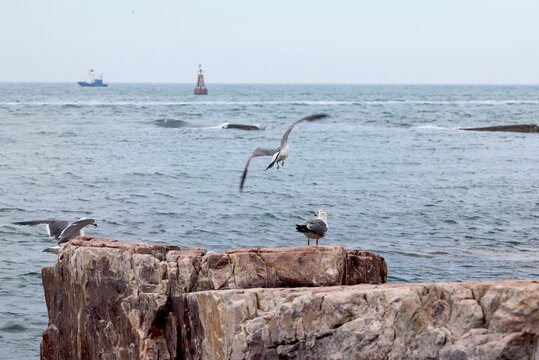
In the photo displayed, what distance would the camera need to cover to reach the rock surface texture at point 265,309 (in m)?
6.16

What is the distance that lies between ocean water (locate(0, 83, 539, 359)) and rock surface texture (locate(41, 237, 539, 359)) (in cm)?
251

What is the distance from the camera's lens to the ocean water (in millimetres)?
14102

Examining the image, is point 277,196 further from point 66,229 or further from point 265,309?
point 265,309

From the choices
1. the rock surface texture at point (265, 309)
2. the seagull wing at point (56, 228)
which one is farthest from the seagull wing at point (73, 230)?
the rock surface texture at point (265, 309)

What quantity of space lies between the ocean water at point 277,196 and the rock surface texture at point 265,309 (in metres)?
2.51

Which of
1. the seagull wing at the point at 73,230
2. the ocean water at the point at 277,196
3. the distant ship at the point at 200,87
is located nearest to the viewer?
the seagull wing at the point at 73,230

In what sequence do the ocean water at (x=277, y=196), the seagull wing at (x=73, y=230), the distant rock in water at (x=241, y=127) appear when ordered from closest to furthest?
the seagull wing at (x=73, y=230), the ocean water at (x=277, y=196), the distant rock in water at (x=241, y=127)

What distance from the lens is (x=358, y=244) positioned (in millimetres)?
15602

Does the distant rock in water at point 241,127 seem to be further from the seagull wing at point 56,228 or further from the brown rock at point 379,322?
the brown rock at point 379,322

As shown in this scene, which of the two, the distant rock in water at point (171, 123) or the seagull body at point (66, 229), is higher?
the seagull body at point (66, 229)

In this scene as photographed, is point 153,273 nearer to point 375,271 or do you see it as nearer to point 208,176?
point 375,271

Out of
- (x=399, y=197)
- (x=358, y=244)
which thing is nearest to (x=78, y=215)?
(x=358, y=244)

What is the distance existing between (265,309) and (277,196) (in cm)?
1597

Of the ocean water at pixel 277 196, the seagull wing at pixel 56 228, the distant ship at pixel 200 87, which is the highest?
the seagull wing at pixel 56 228
